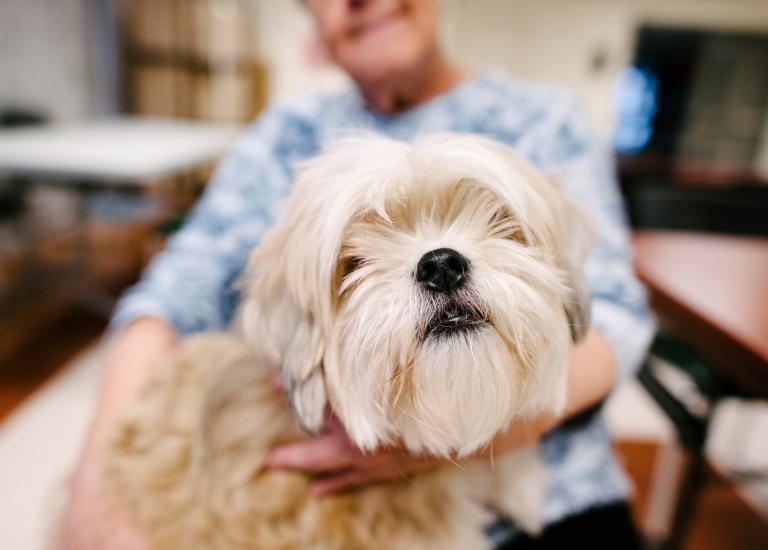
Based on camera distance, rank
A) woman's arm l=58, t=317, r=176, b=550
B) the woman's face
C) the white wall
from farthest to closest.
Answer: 1. the white wall
2. the woman's face
3. woman's arm l=58, t=317, r=176, b=550

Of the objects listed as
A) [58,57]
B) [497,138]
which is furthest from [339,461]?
[58,57]

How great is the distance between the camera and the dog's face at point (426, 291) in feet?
2.57

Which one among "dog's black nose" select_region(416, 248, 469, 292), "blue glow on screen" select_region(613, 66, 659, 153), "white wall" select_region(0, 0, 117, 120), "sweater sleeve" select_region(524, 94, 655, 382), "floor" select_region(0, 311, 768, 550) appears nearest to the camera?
"dog's black nose" select_region(416, 248, 469, 292)

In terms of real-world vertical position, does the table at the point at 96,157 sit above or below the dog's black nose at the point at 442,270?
below

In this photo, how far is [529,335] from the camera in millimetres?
787

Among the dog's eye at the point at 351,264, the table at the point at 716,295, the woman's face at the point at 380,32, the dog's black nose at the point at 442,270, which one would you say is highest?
the woman's face at the point at 380,32

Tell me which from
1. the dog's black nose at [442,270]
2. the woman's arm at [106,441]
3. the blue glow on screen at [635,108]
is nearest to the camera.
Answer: the dog's black nose at [442,270]

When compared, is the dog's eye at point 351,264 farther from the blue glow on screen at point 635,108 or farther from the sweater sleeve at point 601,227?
the blue glow on screen at point 635,108

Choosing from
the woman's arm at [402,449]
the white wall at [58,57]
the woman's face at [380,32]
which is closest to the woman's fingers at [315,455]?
the woman's arm at [402,449]

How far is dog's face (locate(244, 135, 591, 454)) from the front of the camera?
784 mm

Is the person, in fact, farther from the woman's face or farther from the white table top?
the white table top

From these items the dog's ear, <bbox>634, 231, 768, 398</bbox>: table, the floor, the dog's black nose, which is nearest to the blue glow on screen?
the floor

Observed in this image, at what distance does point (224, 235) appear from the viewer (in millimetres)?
1297

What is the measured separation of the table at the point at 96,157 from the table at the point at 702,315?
266 cm
